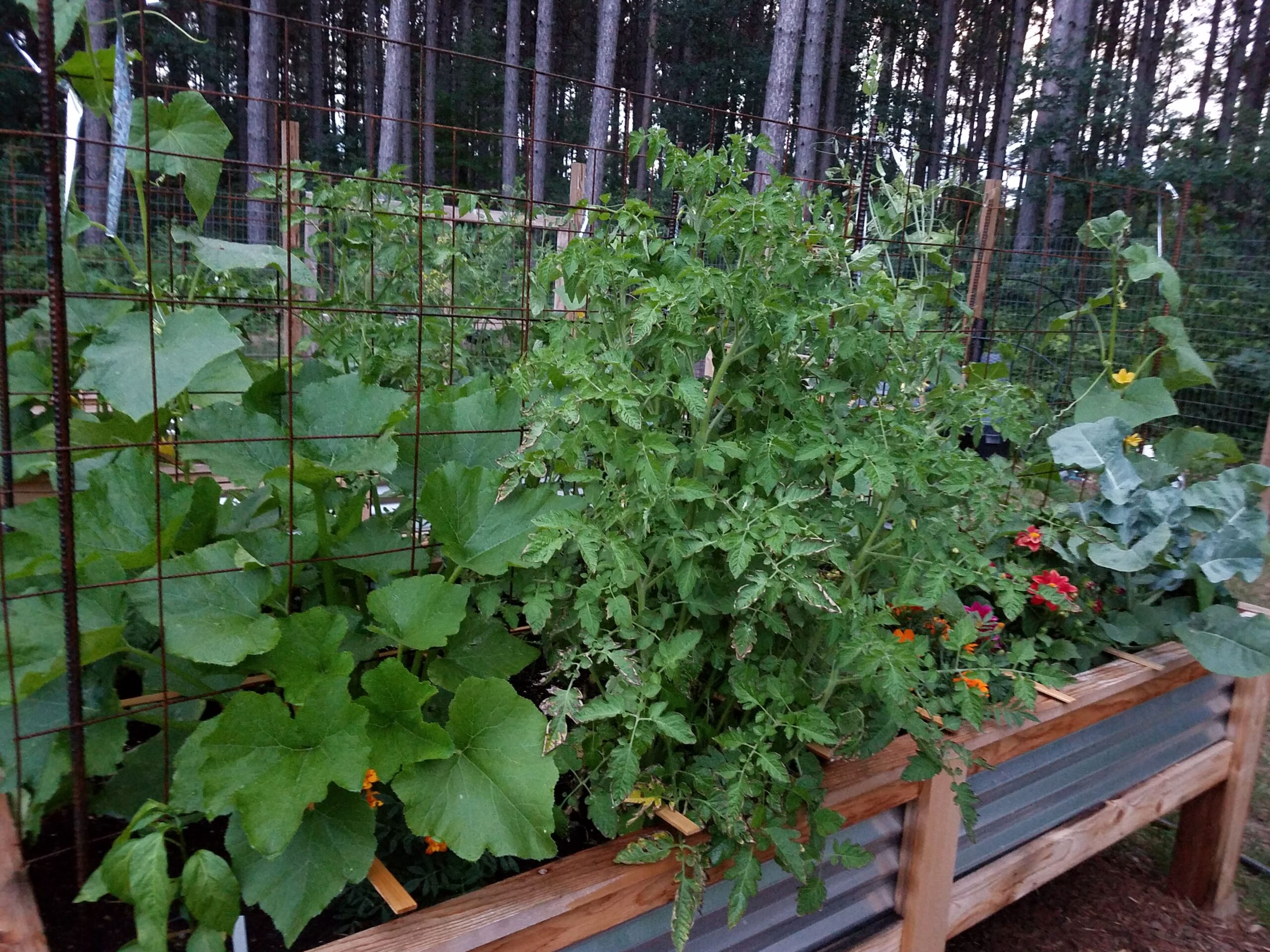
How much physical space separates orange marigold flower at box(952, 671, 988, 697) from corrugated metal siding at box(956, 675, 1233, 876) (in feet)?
0.54

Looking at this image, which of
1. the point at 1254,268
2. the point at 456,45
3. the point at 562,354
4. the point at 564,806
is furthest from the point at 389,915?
the point at 456,45

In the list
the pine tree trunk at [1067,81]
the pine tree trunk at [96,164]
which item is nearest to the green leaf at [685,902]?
the pine tree trunk at [96,164]

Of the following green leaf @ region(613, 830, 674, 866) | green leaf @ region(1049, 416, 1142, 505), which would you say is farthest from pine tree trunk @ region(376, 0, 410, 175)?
green leaf @ region(613, 830, 674, 866)

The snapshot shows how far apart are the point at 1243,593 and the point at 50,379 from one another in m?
4.82

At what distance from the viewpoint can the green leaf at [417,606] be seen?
1313 mm

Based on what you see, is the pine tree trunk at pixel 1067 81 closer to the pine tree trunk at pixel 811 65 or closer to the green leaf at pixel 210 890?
the pine tree trunk at pixel 811 65

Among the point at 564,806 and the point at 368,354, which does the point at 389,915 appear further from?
the point at 368,354

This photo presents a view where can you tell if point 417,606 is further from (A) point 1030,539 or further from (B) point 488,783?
(A) point 1030,539

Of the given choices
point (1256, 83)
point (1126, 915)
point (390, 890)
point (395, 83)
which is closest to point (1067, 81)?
point (1256, 83)

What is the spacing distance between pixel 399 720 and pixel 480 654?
0.72 ft

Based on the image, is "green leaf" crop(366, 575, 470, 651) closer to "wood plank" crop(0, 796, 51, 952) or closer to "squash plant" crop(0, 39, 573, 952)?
"squash plant" crop(0, 39, 573, 952)

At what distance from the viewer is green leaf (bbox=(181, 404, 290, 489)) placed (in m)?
1.43

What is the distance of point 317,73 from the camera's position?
18.0 meters

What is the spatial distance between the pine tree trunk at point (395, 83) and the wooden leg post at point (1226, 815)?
30.6 feet
